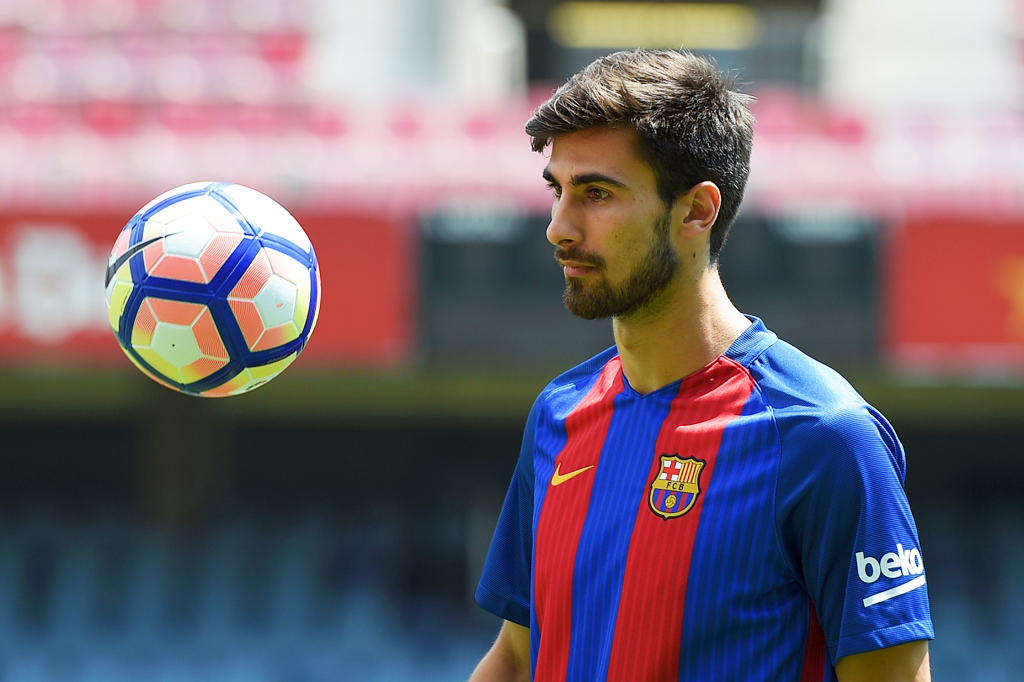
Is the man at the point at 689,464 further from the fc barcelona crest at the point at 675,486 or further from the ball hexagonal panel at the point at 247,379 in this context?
the ball hexagonal panel at the point at 247,379

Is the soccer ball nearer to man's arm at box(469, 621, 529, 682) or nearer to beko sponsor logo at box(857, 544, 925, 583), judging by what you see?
man's arm at box(469, 621, 529, 682)

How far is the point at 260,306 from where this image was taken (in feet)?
6.95

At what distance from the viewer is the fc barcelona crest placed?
163 centimetres

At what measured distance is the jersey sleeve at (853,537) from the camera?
149 cm

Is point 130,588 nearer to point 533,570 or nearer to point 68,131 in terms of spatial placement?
point 68,131

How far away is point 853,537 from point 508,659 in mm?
709

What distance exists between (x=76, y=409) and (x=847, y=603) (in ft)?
35.0

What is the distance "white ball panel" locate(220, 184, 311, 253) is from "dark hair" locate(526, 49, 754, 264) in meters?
0.70

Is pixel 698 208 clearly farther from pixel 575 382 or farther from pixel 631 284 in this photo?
pixel 575 382

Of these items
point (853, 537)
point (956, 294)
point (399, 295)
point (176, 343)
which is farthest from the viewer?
point (399, 295)

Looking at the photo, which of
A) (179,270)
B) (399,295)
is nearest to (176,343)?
(179,270)

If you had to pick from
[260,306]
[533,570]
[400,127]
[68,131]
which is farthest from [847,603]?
[68,131]

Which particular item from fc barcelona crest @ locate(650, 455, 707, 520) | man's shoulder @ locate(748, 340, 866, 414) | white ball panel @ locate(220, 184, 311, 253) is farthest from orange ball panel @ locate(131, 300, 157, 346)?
man's shoulder @ locate(748, 340, 866, 414)

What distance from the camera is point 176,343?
81.0 inches
